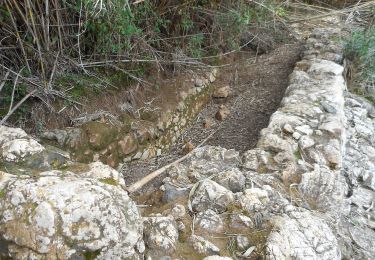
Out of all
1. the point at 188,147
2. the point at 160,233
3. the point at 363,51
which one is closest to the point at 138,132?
the point at 188,147

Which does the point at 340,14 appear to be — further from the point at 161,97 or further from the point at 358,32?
the point at 161,97

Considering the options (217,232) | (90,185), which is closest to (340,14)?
(217,232)

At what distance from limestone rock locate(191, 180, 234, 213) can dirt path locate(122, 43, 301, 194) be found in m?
0.89

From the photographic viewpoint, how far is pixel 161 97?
329cm

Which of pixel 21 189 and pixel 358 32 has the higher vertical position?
pixel 21 189

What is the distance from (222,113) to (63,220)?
7.93 feet

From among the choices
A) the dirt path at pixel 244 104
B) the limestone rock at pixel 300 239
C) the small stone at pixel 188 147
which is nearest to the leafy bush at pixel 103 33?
the dirt path at pixel 244 104

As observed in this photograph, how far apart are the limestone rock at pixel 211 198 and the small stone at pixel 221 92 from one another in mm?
1988

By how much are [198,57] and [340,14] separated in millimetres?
2281

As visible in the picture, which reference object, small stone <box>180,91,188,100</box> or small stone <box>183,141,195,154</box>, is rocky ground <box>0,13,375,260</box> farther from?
small stone <box>180,91,188,100</box>

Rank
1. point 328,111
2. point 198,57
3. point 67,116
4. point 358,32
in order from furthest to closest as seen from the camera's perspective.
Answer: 1. point 358,32
2. point 198,57
3. point 328,111
4. point 67,116

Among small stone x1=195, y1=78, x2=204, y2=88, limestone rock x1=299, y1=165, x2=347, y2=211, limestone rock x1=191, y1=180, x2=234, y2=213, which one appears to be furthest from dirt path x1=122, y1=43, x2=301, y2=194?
limestone rock x1=191, y1=180, x2=234, y2=213

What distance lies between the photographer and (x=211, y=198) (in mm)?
1856

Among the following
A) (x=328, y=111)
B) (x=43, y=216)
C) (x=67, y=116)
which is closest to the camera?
(x=43, y=216)
